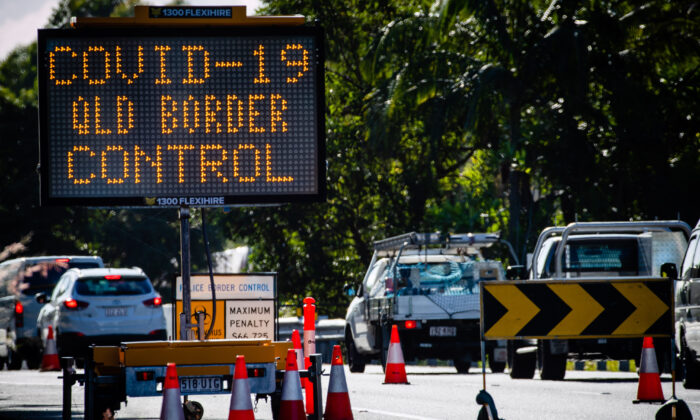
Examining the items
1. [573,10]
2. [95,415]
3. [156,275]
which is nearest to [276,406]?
[95,415]

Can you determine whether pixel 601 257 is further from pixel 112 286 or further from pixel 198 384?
pixel 198 384

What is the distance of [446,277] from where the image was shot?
72.0 feet

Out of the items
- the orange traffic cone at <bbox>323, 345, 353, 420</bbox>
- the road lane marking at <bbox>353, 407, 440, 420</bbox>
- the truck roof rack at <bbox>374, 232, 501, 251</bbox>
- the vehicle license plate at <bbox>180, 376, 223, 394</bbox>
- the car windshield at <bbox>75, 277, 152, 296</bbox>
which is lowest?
the road lane marking at <bbox>353, 407, 440, 420</bbox>

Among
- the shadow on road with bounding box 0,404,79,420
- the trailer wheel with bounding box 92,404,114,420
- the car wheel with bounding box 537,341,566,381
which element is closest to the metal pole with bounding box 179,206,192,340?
the trailer wheel with bounding box 92,404,114,420

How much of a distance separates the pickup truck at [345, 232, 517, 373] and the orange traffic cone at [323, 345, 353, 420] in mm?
9080

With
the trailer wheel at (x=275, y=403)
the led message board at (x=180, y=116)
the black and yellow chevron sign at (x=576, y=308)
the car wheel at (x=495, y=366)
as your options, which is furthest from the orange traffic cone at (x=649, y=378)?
the car wheel at (x=495, y=366)

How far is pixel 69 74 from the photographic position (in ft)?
36.7

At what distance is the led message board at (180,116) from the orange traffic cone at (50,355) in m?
13.2

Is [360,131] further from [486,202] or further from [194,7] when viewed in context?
[194,7]

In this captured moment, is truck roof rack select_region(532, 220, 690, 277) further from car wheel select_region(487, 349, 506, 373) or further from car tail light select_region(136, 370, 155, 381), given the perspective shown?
car tail light select_region(136, 370, 155, 381)

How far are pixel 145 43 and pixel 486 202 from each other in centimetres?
2494

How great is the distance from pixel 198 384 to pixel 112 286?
14.2 meters

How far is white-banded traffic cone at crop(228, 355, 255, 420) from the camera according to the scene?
944 centimetres

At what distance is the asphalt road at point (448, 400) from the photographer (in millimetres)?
13211
